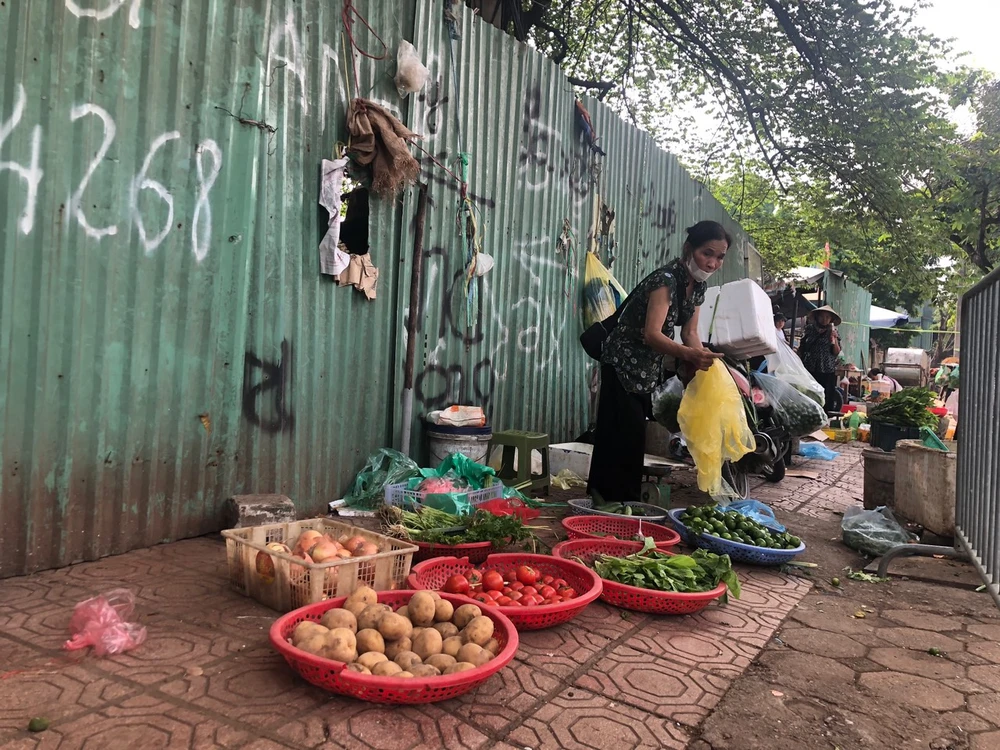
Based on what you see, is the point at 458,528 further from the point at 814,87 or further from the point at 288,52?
the point at 814,87

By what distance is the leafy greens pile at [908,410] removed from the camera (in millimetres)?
6383

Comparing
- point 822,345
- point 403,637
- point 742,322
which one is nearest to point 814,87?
point 822,345

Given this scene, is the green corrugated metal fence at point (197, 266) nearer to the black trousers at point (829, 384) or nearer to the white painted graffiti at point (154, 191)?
the white painted graffiti at point (154, 191)

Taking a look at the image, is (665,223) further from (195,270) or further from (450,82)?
(195,270)

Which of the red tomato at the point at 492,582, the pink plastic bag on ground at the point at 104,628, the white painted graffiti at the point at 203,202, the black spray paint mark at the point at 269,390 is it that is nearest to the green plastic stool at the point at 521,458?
the black spray paint mark at the point at 269,390

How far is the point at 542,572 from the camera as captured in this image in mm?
3322

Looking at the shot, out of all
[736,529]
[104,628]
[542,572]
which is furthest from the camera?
[736,529]

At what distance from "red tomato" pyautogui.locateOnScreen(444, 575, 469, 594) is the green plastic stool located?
266 centimetres

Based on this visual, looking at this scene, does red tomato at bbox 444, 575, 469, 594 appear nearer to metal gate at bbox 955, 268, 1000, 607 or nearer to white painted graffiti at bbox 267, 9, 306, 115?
metal gate at bbox 955, 268, 1000, 607

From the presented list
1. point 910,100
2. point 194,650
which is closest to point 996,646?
point 194,650

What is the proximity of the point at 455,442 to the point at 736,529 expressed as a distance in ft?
6.85

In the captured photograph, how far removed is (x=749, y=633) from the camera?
3.00 m

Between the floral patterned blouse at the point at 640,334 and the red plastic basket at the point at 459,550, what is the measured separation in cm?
176

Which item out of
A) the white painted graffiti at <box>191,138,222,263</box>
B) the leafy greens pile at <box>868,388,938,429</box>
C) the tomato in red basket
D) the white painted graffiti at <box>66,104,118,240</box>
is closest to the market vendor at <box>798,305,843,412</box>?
the leafy greens pile at <box>868,388,938,429</box>
